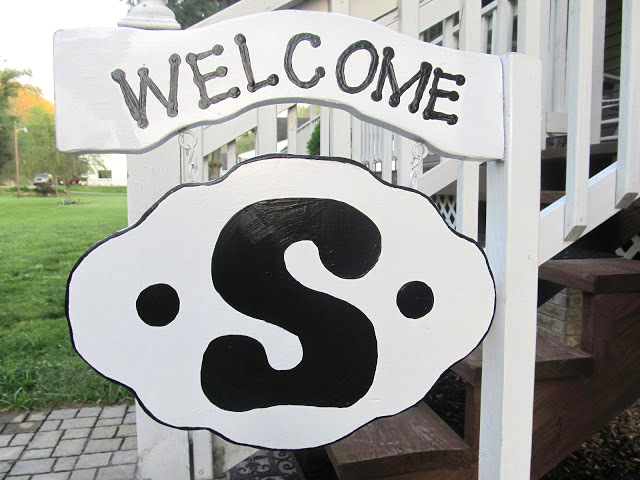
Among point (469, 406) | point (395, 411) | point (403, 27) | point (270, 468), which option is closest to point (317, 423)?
point (395, 411)

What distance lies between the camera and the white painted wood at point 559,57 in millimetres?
2619

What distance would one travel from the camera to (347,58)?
959 mm

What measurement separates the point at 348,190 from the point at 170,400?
0.49 meters

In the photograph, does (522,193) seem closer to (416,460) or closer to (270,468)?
(416,460)

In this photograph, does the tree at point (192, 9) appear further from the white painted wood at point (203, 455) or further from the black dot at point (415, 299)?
the black dot at point (415, 299)

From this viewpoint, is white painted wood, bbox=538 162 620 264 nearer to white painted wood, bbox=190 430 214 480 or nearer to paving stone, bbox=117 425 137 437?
white painted wood, bbox=190 430 214 480

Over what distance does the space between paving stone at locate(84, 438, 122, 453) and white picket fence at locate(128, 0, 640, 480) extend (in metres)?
1.05

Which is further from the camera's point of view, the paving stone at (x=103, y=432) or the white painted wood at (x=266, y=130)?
the paving stone at (x=103, y=432)

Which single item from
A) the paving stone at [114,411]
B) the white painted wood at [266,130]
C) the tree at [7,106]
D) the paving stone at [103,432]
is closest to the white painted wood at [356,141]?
the white painted wood at [266,130]

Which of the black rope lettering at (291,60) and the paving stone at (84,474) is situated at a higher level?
the black rope lettering at (291,60)

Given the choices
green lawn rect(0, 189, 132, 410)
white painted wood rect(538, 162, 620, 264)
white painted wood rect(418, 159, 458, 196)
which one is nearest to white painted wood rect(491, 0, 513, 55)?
white painted wood rect(418, 159, 458, 196)

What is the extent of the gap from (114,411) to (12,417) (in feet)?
1.72

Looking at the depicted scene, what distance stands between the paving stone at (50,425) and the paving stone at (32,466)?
31cm

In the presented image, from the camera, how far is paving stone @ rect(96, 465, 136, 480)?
228cm
